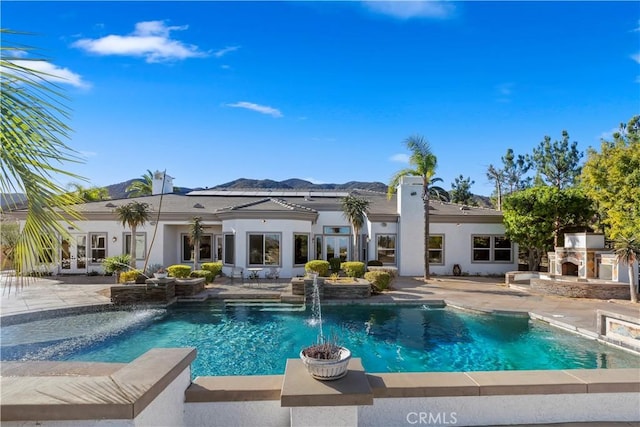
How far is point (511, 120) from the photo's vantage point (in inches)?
929

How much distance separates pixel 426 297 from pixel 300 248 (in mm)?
8106

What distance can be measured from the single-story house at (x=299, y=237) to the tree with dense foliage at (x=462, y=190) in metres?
31.6

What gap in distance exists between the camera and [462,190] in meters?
54.7

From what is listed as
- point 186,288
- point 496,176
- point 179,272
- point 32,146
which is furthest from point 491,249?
point 496,176

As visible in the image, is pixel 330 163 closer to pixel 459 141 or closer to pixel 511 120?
pixel 459 141

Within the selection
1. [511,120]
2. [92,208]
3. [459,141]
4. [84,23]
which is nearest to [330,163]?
[459,141]

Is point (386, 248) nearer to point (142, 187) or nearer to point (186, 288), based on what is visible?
point (186, 288)

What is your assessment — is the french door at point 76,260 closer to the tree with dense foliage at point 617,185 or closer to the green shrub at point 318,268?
the green shrub at point 318,268

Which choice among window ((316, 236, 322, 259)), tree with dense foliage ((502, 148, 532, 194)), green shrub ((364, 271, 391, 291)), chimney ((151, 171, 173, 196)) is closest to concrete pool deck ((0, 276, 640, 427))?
green shrub ((364, 271, 391, 291))

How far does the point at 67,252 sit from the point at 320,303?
16351 millimetres

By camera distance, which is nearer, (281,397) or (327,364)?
(281,397)

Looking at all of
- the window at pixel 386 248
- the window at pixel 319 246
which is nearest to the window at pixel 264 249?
the window at pixel 319 246

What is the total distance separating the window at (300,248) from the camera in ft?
66.0

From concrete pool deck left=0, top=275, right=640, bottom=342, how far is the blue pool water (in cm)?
73
